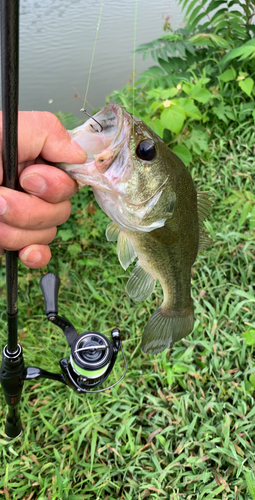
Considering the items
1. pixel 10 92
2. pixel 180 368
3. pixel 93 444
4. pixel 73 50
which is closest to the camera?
pixel 10 92

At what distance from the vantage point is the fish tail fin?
4.95 ft

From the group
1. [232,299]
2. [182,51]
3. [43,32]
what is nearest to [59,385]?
[232,299]

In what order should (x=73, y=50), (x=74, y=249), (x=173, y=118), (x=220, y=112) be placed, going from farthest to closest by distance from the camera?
1. (x=73, y=50)
2. (x=220, y=112)
3. (x=74, y=249)
4. (x=173, y=118)

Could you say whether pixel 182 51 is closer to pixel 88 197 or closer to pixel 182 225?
pixel 88 197

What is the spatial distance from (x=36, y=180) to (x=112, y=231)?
35cm

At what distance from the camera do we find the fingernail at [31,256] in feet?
3.99

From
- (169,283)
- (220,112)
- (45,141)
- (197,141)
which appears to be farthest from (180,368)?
(220,112)

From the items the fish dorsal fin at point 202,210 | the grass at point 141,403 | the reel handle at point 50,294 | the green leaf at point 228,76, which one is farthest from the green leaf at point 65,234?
the green leaf at point 228,76

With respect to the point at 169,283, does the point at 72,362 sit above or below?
below

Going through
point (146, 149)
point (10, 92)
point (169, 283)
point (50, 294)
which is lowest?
point (50, 294)

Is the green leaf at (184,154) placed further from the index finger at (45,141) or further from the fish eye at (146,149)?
the index finger at (45,141)

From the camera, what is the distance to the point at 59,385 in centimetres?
238

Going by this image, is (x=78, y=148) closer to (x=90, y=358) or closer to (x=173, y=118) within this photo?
(x=90, y=358)

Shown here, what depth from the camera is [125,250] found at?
129 cm
